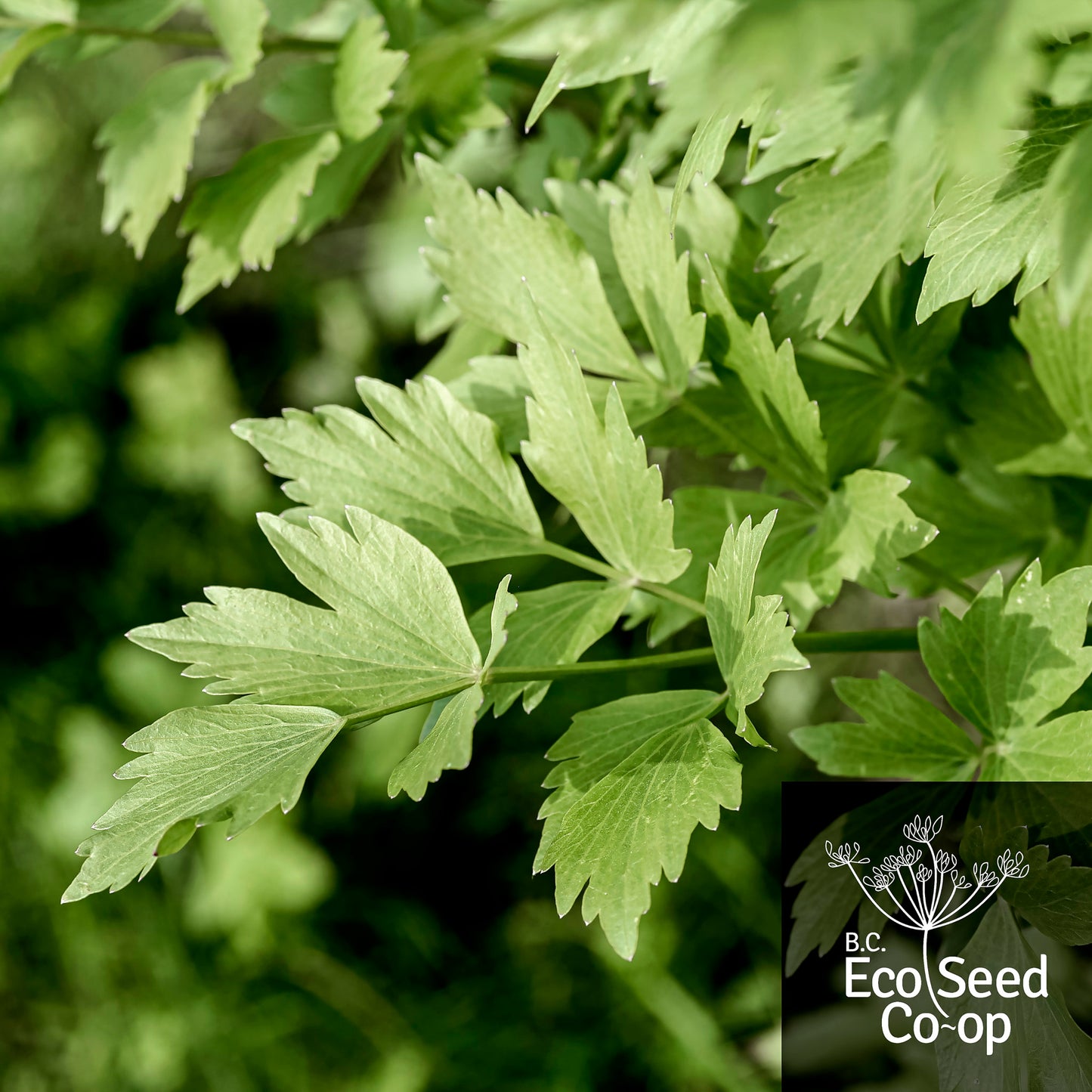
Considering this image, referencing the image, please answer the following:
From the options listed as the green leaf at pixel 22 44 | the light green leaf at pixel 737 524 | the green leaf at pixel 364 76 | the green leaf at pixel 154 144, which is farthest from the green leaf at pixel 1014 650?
the green leaf at pixel 22 44

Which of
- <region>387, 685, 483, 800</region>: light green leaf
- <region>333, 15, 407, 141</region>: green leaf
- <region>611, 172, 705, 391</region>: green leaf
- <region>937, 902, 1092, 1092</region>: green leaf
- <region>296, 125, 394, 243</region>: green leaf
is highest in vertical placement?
<region>333, 15, 407, 141</region>: green leaf

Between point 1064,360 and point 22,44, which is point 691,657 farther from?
point 22,44

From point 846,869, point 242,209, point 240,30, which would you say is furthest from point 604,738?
point 240,30

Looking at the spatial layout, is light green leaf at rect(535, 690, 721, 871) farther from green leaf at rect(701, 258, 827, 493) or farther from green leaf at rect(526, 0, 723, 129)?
green leaf at rect(526, 0, 723, 129)

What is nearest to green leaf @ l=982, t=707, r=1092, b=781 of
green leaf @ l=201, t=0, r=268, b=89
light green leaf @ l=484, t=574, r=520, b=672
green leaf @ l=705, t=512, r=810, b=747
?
green leaf @ l=705, t=512, r=810, b=747

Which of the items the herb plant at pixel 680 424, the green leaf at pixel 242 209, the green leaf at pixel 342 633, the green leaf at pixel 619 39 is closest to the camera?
the green leaf at pixel 619 39

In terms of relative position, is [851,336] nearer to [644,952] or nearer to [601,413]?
[601,413]

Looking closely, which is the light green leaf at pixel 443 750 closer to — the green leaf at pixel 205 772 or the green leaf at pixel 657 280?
the green leaf at pixel 205 772
